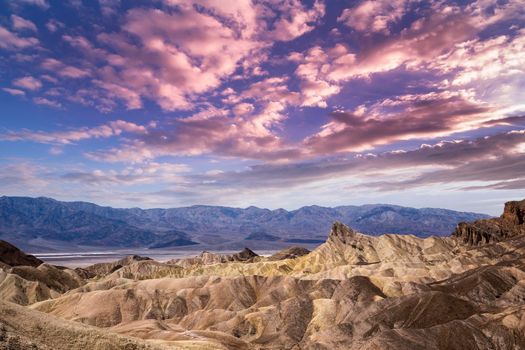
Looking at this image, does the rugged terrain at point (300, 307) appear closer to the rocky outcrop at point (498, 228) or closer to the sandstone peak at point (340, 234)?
the rocky outcrop at point (498, 228)

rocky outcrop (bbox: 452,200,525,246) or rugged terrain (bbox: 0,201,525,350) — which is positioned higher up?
rocky outcrop (bbox: 452,200,525,246)

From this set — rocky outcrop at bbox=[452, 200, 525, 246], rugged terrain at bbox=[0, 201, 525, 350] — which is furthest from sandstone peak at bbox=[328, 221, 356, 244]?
rocky outcrop at bbox=[452, 200, 525, 246]

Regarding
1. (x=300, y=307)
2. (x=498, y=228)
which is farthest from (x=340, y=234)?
(x=300, y=307)

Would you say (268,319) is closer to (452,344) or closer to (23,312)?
(452,344)

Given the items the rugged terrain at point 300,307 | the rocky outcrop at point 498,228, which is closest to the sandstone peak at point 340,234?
the rugged terrain at point 300,307

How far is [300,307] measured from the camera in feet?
299

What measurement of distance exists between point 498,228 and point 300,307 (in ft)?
375

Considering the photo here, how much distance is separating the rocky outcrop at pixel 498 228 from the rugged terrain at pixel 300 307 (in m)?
3.17

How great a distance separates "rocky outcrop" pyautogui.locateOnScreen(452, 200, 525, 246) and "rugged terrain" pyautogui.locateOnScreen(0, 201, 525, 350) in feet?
10.4

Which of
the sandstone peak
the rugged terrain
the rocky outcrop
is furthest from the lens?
the sandstone peak

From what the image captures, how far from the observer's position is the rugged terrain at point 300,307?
192ft

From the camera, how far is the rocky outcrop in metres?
166

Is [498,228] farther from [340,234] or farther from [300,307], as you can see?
[300,307]

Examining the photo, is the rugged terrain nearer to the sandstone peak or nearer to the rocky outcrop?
the rocky outcrop
